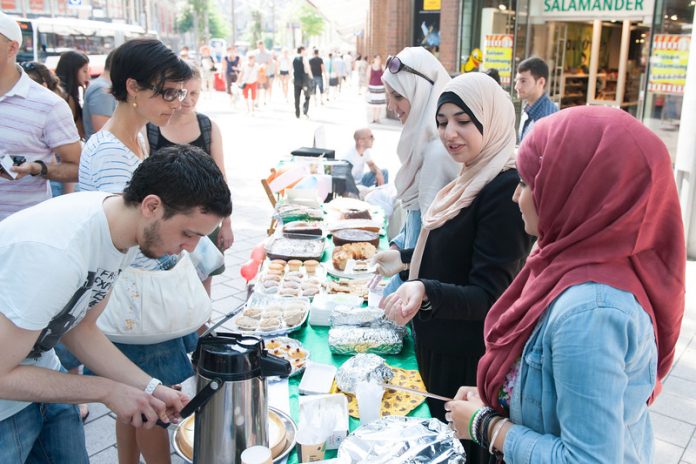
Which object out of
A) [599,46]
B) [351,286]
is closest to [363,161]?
[351,286]

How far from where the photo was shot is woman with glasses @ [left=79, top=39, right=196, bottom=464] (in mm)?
2158

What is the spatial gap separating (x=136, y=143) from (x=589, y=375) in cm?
194

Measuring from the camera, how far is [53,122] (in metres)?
2.90

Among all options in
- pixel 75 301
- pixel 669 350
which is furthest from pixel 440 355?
pixel 75 301

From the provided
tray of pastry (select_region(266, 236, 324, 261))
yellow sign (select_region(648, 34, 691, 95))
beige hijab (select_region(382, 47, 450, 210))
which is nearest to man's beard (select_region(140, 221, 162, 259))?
beige hijab (select_region(382, 47, 450, 210))

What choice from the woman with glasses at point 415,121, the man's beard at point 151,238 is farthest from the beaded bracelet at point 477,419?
the woman with glasses at point 415,121

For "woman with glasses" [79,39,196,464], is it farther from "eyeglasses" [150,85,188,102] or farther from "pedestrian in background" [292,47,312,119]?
"pedestrian in background" [292,47,312,119]

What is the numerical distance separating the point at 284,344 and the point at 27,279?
1.12 meters

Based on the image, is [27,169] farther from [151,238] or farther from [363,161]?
[363,161]

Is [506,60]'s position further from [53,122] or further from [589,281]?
[589,281]

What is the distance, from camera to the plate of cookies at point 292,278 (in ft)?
9.45

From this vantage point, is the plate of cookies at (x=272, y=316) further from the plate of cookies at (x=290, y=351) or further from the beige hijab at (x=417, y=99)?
the beige hijab at (x=417, y=99)

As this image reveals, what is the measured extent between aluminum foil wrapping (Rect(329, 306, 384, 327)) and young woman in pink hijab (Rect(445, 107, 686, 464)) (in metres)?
1.11

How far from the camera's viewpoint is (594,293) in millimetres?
1115
